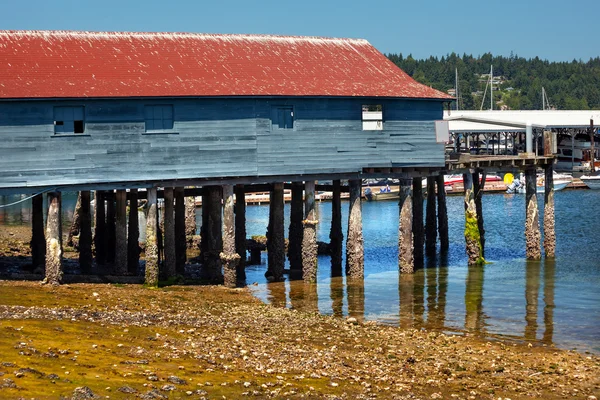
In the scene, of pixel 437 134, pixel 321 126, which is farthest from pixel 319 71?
pixel 437 134

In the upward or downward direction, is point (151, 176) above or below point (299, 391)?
above

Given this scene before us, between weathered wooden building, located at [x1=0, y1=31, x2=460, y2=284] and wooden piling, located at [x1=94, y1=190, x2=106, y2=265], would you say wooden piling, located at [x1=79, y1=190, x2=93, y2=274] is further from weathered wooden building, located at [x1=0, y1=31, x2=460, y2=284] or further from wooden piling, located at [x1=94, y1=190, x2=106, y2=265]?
weathered wooden building, located at [x1=0, y1=31, x2=460, y2=284]

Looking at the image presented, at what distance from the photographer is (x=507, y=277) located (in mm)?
41875

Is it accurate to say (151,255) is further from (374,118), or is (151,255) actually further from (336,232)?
(336,232)

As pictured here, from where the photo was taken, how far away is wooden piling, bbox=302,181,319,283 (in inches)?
1539

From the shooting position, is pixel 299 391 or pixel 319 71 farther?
pixel 319 71

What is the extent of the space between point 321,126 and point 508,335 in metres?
12.1

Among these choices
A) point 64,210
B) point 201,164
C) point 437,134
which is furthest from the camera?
point 64,210

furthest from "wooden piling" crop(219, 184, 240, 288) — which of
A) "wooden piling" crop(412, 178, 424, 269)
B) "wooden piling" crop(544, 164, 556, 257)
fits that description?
"wooden piling" crop(544, 164, 556, 257)

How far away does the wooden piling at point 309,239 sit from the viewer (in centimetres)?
3909

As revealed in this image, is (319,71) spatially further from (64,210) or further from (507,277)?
(64,210)

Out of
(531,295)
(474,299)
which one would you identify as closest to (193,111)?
(474,299)

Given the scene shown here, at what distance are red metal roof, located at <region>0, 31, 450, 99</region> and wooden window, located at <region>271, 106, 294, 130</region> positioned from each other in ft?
2.47

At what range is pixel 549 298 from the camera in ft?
122
